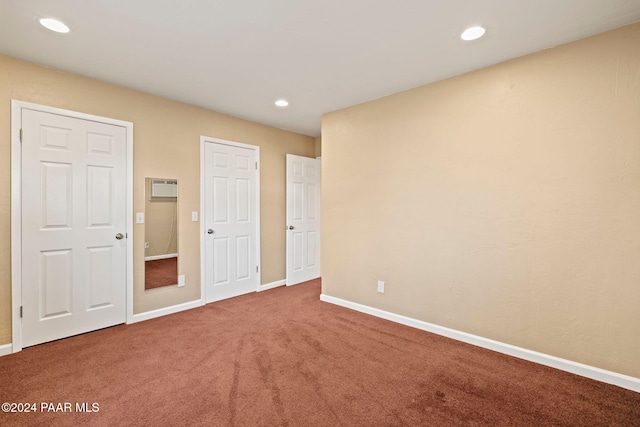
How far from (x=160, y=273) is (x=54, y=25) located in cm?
243

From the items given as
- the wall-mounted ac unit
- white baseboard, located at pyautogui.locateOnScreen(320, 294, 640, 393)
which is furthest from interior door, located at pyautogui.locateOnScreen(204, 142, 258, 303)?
white baseboard, located at pyautogui.locateOnScreen(320, 294, 640, 393)

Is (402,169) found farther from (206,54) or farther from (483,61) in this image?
(206,54)

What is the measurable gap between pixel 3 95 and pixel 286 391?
3295 mm

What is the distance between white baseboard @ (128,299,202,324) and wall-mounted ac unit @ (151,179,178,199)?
1.31 meters

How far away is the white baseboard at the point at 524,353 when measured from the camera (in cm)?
205

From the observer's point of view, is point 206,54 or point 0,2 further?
point 206,54

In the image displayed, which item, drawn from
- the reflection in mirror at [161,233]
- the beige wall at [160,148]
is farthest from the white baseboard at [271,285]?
the reflection in mirror at [161,233]

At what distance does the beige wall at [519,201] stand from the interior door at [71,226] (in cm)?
271

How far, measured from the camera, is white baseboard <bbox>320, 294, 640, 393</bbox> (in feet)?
6.72

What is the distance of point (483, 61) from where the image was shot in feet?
8.23

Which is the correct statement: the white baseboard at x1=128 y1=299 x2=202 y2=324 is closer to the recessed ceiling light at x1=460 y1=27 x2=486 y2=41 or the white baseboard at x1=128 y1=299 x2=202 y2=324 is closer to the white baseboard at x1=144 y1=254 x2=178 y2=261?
the white baseboard at x1=144 y1=254 x2=178 y2=261

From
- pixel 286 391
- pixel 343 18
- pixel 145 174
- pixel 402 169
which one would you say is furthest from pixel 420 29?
pixel 145 174

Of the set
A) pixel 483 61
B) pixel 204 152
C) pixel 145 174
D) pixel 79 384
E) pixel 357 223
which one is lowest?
pixel 79 384

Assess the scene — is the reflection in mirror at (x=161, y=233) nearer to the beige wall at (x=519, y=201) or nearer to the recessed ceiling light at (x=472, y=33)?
the beige wall at (x=519, y=201)
